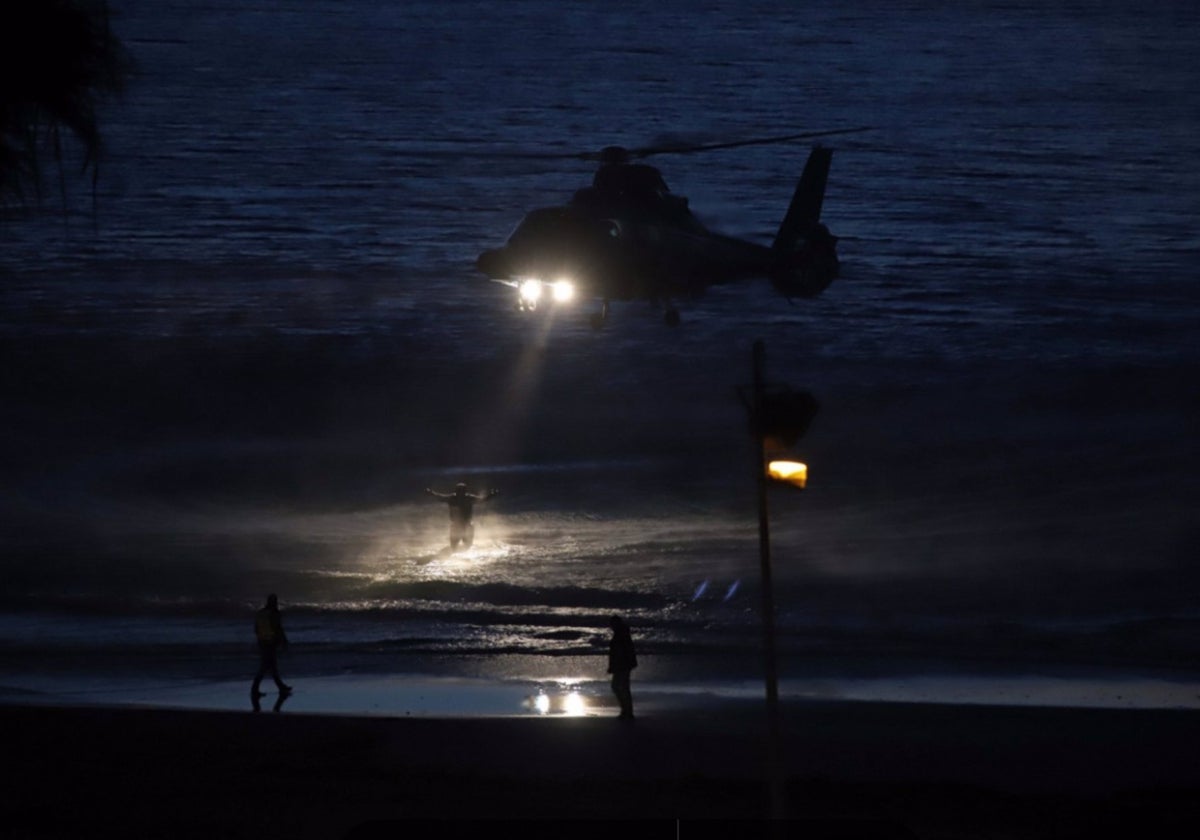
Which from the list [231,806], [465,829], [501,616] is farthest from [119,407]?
[465,829]

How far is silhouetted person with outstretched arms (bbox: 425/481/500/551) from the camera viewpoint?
28.9 meters

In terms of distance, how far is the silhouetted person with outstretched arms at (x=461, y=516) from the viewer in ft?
94.8

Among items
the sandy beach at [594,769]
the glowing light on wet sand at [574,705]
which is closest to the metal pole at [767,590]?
the sandy beach at [594,769]

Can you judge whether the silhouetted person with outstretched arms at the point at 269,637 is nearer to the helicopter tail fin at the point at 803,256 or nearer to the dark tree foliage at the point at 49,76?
the dark tree foliage at the point at 49,76

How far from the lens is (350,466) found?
40406mm

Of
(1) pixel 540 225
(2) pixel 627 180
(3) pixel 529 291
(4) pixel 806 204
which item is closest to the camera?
(1) pixel 540 225

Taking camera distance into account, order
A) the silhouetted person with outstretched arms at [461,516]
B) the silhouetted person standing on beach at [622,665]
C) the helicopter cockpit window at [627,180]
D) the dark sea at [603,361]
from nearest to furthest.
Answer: the silhouetted person standing on beach at [622,665], the dark sea at [603,361], the silhouetted person with outstretched arms at [461,516], the helicopter cockpit window at [627,180]

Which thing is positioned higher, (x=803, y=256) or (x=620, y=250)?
(x=803, y=256)

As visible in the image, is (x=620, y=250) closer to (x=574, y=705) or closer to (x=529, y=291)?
(x=529, y=291)

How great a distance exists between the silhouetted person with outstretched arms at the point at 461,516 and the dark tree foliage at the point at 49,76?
23.5 meters

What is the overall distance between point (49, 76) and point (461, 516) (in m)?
24.5

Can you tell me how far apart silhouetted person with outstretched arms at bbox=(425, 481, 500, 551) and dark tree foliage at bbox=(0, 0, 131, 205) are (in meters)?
23.5

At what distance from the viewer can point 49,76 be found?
5203 millimetres

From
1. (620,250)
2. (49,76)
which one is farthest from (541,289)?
(49,76)
